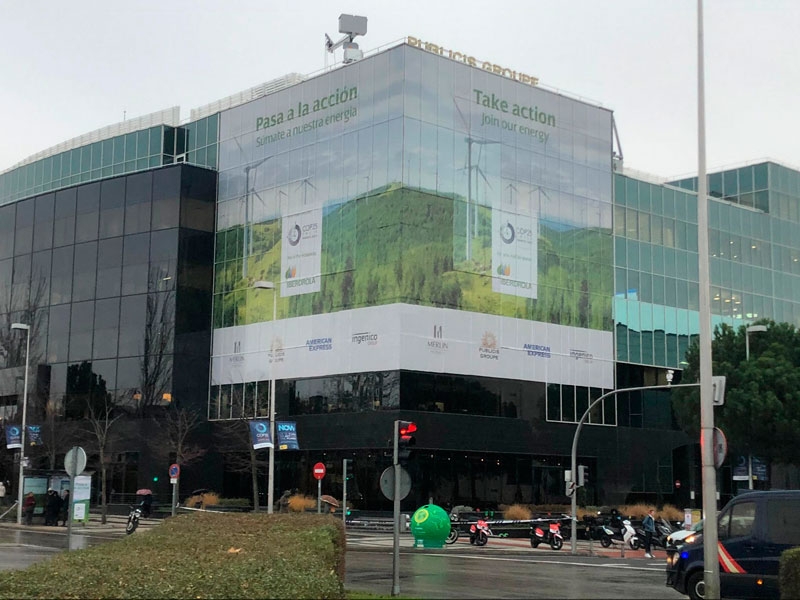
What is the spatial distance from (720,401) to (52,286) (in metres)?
59.7

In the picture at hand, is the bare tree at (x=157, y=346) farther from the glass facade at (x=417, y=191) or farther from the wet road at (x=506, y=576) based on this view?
the wet road at (x=506, y=576)

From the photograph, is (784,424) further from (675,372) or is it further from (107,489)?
(107,489)

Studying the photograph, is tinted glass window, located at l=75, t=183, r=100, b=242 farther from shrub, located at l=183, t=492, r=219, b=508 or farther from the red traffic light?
the red traffic light

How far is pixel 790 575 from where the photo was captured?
624 inches

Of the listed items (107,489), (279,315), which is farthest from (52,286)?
(279,315)

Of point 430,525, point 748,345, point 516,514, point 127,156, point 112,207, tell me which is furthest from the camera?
point 127,156

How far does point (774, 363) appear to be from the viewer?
5634 cm

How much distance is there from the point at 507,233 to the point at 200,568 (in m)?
46.8

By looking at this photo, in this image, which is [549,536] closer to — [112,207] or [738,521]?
[738,521]

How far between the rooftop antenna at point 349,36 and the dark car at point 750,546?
47.1 metres

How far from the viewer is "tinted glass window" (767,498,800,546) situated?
18984 millimetres

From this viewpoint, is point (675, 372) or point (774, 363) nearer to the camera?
point (774, 363)

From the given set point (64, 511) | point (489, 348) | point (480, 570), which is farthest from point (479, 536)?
point (64, 511)

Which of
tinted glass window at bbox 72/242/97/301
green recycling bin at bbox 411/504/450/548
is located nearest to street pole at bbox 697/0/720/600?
green recycling bin at bbox 411/504/450/548
